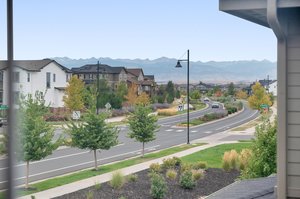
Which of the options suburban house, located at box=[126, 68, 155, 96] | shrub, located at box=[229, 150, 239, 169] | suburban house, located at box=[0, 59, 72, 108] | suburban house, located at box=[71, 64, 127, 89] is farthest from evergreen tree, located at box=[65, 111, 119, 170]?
suburban house, located at box=[126, 68, 155, 96]

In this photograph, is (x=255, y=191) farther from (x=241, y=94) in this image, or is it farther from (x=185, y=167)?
(x=241, y=94)

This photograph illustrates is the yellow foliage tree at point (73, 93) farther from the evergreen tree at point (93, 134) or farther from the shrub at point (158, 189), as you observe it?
the shrub at point (158, 189)

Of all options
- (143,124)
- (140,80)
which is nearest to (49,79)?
(143,124)

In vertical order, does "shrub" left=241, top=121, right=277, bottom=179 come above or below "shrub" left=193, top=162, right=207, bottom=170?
above

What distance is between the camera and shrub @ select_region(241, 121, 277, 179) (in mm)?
4498

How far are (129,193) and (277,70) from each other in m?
3.29

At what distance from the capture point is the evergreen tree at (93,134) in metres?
7.66

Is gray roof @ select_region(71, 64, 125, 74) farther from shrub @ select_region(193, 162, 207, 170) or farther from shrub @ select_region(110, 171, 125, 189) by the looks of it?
shrub @ select_region(110, 171, 125, 189)

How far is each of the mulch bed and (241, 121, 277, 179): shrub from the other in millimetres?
831

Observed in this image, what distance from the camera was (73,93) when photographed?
11.8m

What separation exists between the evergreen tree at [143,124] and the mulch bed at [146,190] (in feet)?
9.36

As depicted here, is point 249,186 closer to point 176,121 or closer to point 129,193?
point 129,193

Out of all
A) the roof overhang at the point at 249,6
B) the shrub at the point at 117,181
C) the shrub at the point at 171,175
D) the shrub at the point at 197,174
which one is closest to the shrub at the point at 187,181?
the shrub at the point at 197,174

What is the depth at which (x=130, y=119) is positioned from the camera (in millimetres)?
9094
